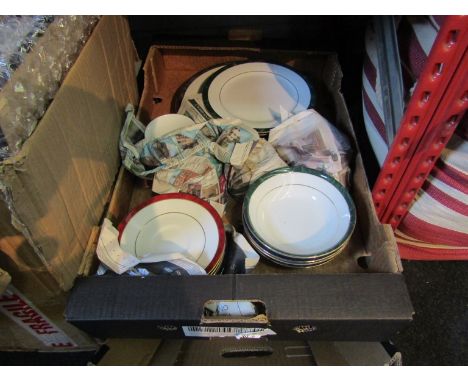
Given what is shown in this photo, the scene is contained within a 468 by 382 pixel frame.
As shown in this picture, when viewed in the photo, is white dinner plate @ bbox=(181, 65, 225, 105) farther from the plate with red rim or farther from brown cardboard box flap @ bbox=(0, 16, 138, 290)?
the plate with red rim

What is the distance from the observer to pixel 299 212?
75cm

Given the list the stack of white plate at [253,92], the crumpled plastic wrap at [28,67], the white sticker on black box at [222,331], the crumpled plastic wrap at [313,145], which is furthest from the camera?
the stack of white plate at [253,92]

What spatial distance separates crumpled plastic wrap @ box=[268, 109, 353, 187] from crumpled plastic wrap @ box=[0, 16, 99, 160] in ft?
1.41

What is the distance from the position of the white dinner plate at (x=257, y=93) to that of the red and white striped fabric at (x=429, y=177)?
0.54 feet

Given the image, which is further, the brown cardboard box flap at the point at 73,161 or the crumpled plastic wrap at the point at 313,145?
the crumpled plastic wrap at the point at 313,145

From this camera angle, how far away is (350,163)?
82 centimetres

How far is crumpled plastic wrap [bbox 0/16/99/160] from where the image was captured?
471 millimetres

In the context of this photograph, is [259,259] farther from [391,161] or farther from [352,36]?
[352,36]

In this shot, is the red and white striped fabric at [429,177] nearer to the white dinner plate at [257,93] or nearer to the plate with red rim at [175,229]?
the white dinner plate at [257,93]

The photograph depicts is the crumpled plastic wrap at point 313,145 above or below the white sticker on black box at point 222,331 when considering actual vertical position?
above

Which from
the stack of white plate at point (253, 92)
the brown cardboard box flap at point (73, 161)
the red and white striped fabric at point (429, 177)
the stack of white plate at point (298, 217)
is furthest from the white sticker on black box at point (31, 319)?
the red and white striped fabric at point (429, 177)

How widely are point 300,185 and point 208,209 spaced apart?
187mm

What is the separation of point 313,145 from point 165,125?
1.07 ft

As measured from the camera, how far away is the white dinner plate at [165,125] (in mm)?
853
